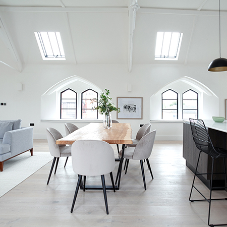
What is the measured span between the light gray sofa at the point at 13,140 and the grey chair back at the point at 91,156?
221cm

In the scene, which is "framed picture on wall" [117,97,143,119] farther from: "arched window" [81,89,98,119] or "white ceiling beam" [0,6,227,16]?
"white ceiling beam" [0,6,227,16]

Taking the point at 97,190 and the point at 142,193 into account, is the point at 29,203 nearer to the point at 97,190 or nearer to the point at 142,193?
the point at 97,190

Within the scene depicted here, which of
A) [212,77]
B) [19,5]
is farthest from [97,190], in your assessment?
[212,77]

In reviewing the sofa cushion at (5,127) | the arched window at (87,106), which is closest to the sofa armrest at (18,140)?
the sofa cushion at (5,127)

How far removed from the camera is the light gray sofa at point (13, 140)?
12.3ft

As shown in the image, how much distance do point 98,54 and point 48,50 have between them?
1.86m

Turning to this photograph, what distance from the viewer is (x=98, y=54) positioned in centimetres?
662

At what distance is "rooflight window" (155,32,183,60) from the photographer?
21.7 feet

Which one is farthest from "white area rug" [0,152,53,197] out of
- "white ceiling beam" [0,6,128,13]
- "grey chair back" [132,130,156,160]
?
"white ceiling beam" [0,6,128,13]

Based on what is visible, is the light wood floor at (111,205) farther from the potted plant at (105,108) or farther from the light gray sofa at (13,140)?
the potted plant at (105,108)

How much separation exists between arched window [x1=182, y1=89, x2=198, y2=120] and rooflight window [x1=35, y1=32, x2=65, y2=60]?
5.12 metres

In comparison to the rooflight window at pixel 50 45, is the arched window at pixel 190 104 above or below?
below

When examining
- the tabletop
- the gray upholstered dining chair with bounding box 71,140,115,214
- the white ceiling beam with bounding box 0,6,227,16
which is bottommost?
the gray upholstered dining chair with bounding box 71,140,115,214

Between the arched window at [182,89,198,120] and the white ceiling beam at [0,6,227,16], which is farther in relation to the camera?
the arched window at [182,89,198,120]
